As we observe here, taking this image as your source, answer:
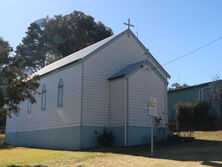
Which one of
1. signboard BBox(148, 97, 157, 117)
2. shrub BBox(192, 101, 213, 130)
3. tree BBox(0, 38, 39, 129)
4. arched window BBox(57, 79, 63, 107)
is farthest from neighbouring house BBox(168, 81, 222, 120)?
tree BBox(0, 38, 39, 129)

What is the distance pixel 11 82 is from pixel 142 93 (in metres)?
9.56

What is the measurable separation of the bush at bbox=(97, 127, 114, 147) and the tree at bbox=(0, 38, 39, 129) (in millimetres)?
6527

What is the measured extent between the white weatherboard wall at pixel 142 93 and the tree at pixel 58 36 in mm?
30281

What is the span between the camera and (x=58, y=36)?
55438 mm

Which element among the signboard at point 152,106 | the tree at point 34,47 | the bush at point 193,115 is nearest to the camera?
the signboard at point 152,106

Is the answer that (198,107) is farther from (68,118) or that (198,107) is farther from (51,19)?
(51,19)

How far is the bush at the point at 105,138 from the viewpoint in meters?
22.6

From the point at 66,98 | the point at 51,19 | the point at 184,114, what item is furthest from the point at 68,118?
the point at 51,19

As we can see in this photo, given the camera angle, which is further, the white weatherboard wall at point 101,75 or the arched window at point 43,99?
the arched window at point 43,99

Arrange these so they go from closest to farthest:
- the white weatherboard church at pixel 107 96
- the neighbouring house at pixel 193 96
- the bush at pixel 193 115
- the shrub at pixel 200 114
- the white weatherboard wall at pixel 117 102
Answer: the white weatherboard church at pixel 107 96 → the white weatherboard wall at pixel 117 102 → the bush at pixel 193 115 → the shrub at pixel 200 114 → the neighbouring house at pixel 193 96

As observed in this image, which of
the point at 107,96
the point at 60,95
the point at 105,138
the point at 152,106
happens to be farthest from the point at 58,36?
the point at 152,106

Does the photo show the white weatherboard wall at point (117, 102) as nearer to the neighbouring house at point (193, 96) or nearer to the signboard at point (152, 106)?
the signboard at point (152, 106)

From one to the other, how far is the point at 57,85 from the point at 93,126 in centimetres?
587

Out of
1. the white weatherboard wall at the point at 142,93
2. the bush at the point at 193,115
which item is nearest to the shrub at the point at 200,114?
the bush at the point at 193,115
